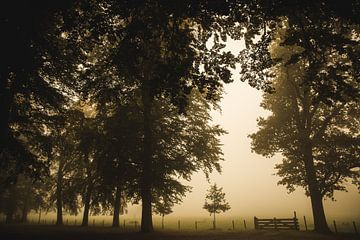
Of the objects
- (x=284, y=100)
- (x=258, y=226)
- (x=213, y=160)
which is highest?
(x=284, y=100)

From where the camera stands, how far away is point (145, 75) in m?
20.2

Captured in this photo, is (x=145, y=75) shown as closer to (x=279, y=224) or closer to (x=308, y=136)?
(x=308, y=136)

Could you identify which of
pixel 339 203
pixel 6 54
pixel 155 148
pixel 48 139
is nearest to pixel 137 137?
pixel 155 148

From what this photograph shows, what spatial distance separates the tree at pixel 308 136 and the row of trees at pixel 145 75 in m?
0.18

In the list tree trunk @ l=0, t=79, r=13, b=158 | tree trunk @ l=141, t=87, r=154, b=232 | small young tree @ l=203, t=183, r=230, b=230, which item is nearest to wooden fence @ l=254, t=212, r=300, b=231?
small young tree @ l=203, t=183, r=230, b=230

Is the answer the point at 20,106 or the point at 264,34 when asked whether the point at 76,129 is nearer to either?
the point at 20,106

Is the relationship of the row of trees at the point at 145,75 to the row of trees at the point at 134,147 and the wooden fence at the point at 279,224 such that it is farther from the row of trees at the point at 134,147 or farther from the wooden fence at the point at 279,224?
the wooden fence at the point at 279,224

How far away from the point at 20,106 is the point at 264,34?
14.4m

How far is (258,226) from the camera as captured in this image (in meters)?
27.7

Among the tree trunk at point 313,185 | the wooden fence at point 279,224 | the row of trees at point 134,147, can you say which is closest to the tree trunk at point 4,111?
the row of trees at point 134,147

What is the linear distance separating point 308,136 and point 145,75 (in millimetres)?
13418

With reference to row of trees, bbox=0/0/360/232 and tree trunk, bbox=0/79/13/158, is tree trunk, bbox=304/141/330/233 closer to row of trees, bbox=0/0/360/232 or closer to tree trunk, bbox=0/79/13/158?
row of trees, bbox=0/0/360/232

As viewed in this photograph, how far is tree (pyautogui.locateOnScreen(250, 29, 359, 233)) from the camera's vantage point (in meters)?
22.2

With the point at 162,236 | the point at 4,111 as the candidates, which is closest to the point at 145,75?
the point at 4,111
